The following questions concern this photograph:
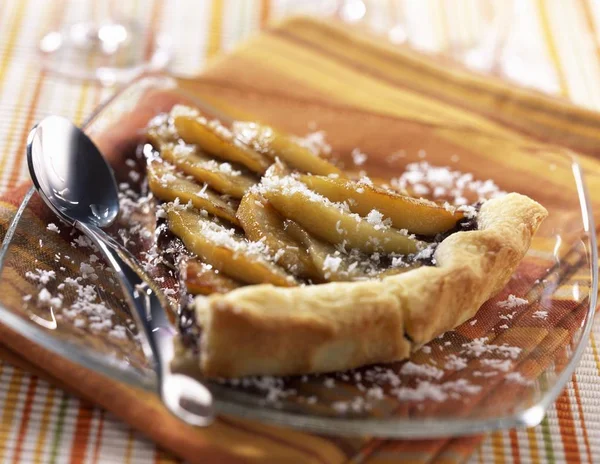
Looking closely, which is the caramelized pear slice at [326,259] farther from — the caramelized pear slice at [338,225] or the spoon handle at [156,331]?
the spoon handle at [156,331]

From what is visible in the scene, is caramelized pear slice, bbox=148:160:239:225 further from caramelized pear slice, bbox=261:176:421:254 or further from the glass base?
the glass base

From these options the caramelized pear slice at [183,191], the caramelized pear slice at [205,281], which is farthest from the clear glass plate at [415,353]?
the caramelized pear slice at [205,281]

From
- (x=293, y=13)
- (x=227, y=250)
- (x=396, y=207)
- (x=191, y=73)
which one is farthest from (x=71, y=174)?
(x=293, y=13)

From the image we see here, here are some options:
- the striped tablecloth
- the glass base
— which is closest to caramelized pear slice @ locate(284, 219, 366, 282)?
the striped tablecloth

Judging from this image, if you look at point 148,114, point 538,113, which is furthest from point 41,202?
point 538,113

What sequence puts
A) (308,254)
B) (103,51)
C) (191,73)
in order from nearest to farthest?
(308,254) < (191,73) < (103,51)

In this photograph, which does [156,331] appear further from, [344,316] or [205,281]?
[344,316]

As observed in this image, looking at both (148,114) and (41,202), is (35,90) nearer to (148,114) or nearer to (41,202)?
(148,114)
